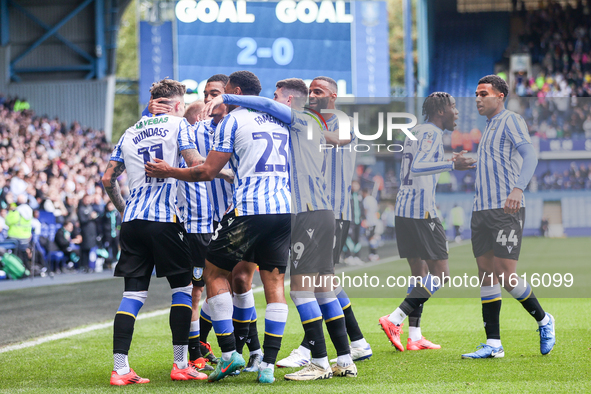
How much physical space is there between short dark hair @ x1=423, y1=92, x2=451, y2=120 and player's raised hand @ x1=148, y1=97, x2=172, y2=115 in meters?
2.13

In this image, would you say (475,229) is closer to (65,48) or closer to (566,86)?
(65,48)

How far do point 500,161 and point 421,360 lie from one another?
1637mm

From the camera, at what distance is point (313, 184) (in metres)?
4.83

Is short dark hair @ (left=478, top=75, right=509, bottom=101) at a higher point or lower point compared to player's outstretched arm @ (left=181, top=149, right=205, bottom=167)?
higher

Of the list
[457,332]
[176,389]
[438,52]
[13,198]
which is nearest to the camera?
[176,389]

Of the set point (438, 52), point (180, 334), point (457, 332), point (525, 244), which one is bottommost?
point (457, 332)

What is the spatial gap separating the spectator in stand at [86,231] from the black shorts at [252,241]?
35.7 feet

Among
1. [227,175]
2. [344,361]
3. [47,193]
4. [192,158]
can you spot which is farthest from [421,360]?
[47,193]

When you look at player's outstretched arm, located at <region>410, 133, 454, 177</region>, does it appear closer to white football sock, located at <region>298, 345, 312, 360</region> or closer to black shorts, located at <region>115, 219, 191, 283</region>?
white football sock, located at <region>298, 345, 312, 360</region>

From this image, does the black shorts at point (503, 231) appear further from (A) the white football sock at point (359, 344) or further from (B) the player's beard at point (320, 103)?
(B) the player's beard at point (320, 103)

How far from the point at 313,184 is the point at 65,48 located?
2369 centimetres

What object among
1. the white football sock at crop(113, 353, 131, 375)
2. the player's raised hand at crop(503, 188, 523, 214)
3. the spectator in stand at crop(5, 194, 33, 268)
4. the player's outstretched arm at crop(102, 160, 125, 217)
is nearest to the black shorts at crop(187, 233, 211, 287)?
the player's outstretched arm at crop(102, 160, 125, 217)

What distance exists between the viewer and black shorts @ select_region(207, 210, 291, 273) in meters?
4.48

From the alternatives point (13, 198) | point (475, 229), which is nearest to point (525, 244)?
point (475, 229)
